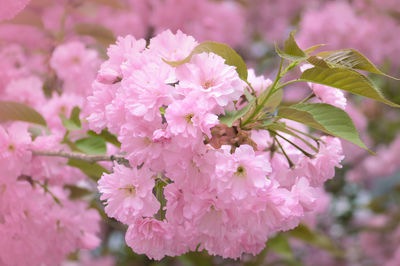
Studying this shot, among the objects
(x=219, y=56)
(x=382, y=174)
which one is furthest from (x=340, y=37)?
(x=219, y=56)

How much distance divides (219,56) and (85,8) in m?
0.93

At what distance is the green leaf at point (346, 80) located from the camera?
0.53 m

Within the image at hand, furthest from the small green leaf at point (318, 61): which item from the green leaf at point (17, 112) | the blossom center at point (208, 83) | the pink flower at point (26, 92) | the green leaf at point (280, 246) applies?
the green leaf at point (280, 246)

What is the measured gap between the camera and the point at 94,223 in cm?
97

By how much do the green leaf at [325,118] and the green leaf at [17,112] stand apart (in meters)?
0.49

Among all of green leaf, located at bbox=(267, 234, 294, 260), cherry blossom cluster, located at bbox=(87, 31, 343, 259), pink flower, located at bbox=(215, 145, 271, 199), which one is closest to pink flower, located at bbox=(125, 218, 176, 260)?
cherry blossom cluster, located at bbox=(87, 31, 343, 259)

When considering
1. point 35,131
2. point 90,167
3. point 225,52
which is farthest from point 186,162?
point 35,131

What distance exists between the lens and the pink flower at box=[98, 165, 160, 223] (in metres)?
0.54

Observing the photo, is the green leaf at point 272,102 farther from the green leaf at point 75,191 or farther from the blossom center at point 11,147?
the green leaf at point 75,191

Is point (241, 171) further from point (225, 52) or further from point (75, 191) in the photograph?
point (75, 191)

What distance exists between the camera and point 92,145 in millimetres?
837

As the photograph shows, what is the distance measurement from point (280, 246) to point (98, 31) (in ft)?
2.78

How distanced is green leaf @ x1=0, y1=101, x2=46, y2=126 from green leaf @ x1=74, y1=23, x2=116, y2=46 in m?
0.44

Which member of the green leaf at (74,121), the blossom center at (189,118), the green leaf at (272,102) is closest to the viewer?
the blossom center at (189,118)
